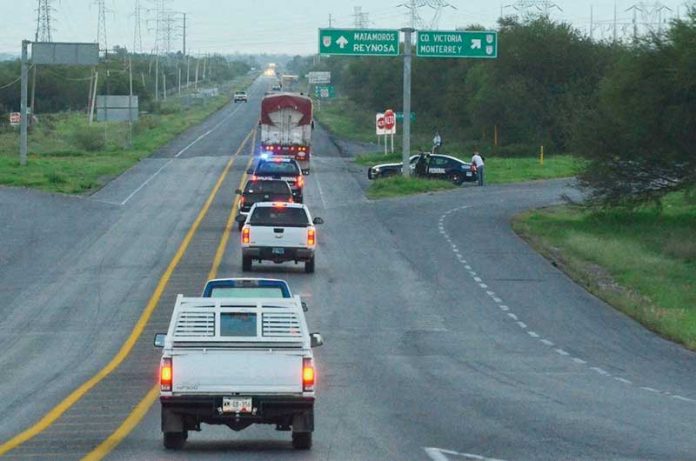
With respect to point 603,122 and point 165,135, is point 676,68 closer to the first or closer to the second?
point 603,122

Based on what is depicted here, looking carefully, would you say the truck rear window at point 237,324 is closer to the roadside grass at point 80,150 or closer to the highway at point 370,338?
the highway at point 370,338

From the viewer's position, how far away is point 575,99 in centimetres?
8969

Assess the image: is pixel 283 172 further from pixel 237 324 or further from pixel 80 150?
pixel 80 150

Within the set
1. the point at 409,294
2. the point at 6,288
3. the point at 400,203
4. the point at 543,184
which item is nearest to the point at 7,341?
the point at 6,288

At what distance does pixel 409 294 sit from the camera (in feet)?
112

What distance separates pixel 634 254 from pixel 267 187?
11410mm

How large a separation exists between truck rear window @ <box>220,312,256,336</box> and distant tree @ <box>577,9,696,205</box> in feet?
110

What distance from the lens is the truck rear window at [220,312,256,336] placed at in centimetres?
1512

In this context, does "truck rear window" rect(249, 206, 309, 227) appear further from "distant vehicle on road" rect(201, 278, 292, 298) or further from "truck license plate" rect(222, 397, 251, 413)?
"truck license plate" rect(222, 397, 251, 413)

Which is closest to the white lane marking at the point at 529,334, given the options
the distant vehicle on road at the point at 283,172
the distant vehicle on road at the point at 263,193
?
the distant vehicle on road at the point at 263,193

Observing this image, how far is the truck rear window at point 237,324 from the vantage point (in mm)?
15125

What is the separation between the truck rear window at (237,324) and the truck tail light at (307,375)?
100cm

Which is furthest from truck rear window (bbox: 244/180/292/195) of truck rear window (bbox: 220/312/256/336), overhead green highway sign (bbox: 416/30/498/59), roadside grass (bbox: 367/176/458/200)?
truck rear window (bbox: 220/312/256/336)

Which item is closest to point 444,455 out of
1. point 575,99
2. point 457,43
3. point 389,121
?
point 457,43
